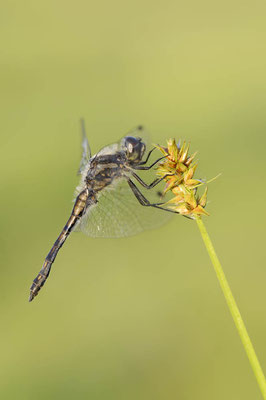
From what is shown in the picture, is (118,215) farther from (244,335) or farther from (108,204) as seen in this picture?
(244,335)

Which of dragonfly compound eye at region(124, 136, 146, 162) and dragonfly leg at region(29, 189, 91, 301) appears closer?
dragonfly compound eye at region(124, 136, 146, 162)

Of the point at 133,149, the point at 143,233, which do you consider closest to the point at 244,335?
the point at 133,149

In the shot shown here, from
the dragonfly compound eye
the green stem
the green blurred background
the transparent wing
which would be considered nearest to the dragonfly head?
the dragonfly compound eye

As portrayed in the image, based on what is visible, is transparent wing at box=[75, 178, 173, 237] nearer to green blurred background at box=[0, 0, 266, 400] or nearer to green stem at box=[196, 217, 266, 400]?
green stem at box=[196, 217, 266, 400]

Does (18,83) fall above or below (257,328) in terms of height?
above

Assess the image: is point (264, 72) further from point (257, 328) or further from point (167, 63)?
point (257, 328)

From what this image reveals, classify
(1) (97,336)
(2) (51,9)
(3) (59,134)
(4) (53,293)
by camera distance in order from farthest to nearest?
(2) (51,9), (3) (59,134), (4) (53,293), (1) (97,336)

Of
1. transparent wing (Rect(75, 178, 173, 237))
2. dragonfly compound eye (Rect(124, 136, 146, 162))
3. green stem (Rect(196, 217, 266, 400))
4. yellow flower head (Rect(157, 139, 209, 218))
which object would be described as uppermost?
dragonfly compound eye (Rect(124, 136, 146, 162))

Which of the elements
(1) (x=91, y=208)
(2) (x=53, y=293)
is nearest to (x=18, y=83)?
(2) (x=53, y=293)
